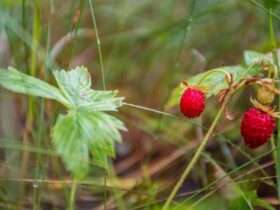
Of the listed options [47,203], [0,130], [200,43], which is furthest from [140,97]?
[47,203]

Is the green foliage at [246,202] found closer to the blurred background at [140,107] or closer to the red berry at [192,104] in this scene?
the blurred background at [140,107]

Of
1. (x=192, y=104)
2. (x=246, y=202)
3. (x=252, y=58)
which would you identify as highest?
(x=252, y=58)

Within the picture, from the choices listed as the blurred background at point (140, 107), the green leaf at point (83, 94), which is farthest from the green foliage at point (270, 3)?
the green leaf at point (83, 94)

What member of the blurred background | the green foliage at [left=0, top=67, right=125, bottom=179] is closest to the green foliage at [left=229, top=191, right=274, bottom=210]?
the blurred background

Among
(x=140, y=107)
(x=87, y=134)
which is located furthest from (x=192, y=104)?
(x=87, y=134)

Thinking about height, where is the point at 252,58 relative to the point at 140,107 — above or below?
above

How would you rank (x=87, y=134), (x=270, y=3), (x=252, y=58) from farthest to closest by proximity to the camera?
(x=252, y=58), (x=270, y=3), (x=87, y=134)

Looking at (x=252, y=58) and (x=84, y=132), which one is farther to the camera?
(x=252, y=58)

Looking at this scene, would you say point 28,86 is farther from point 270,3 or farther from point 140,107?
point 270,3

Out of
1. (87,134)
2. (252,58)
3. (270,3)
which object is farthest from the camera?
(252,58)
